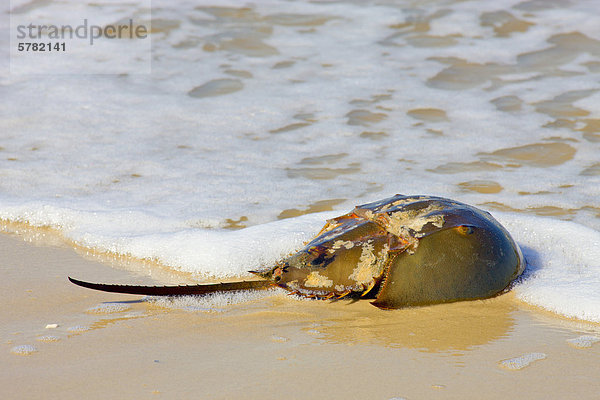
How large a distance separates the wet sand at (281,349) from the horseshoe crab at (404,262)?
8cm

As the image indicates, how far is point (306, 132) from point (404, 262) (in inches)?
102

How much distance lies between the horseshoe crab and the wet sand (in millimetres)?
76

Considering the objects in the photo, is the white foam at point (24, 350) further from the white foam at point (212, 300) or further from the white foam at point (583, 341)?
the white foam at point (583, 341)

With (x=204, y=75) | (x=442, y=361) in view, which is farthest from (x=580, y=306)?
(x=204, y=75)

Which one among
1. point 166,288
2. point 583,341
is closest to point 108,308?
point 166,288

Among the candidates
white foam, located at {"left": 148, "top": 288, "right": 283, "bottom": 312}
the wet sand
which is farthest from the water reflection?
white foam, located at {"left": 148, "top": 288, "right": 283, "bottom": 312}

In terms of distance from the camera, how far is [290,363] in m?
1.85

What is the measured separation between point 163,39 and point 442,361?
5831mm

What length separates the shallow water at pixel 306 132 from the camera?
2957 mm

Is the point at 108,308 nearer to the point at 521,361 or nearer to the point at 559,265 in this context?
the point at 521,361

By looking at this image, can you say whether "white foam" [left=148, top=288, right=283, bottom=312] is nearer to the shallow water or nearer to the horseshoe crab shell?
the horseshoe crab shell

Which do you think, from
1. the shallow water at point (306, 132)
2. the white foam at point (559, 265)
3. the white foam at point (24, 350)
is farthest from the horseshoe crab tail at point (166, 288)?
the white foam at point (559, 265)

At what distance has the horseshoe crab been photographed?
2.12 meters

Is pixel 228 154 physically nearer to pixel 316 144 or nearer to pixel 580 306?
pixel 316 144
